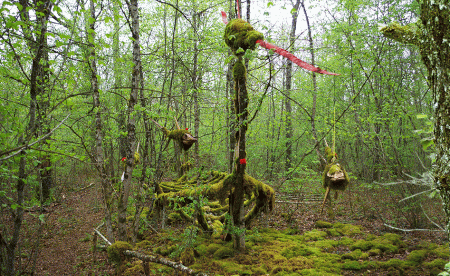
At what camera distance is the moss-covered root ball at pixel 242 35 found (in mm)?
3420

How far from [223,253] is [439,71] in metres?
4.61

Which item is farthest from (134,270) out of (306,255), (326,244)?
(326,244)

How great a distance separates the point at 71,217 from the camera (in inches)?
358

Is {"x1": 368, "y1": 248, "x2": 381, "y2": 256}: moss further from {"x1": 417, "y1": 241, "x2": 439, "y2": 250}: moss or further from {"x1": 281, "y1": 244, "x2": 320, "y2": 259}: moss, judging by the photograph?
{"x1": 281, "y1": 244, "x2": 320, "y2": 259}: moss

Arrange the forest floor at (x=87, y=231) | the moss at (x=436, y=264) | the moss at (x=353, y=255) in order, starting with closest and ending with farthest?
the moss at (x=436, y=264)
the moss at (x=353, y=255)
the forest floor at (x=87, y=231)

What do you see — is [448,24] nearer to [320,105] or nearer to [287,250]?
[287,250]

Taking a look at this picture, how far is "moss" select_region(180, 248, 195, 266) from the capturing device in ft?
15.1

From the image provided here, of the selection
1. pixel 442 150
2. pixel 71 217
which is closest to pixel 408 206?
pixel 442 150

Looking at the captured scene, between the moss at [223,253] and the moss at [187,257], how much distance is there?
1.60ft

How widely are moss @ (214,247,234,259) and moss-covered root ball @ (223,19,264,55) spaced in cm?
397

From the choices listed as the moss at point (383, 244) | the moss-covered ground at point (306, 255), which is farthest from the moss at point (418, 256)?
the moss at point (383, 244)

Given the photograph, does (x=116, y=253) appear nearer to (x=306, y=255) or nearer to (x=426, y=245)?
(x=306, y=255)

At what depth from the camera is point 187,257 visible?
4664 mm

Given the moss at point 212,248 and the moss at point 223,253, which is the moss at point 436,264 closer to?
the moss at point 223,253
